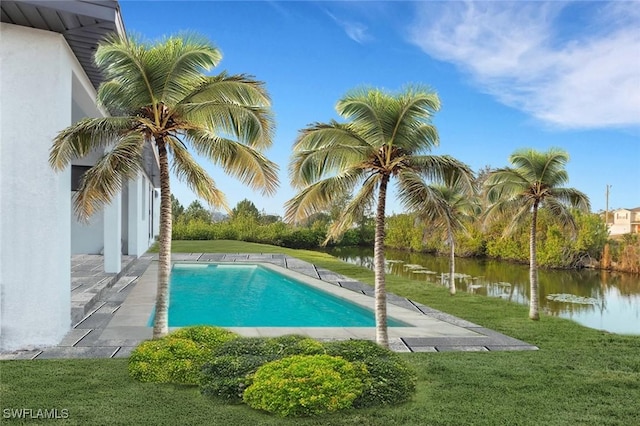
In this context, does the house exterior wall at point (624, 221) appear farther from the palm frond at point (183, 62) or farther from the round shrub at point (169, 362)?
the round shrub at point (169, 362)

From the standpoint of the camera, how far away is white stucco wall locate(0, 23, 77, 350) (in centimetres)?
738

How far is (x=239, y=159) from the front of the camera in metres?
7.40

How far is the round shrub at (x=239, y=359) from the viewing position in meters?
5.45

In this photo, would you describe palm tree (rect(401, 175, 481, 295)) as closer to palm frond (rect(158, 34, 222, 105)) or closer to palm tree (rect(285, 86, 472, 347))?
palm tree (rect(285, 86, 472, 347))

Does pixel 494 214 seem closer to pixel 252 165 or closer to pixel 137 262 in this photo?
pixel 252 165

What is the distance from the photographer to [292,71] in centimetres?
1747

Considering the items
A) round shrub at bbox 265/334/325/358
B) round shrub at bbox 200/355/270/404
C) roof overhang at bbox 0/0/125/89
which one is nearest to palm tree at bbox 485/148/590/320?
round shrub at bbox 265/334/325/358

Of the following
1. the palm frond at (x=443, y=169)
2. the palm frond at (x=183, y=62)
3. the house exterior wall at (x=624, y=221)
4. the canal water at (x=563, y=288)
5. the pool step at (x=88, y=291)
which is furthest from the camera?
the house exterior wall at (x=624, y=221)

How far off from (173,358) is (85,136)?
10.8ft

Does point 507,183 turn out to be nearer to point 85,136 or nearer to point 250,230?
point 85,136

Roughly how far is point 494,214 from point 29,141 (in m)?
10.0

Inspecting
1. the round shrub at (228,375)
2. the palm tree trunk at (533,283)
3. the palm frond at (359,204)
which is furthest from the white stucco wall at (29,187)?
the palm tree trunk at (533,283)

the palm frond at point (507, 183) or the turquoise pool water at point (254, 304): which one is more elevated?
the palm frond at point (507, 183)

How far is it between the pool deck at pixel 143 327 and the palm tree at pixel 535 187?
279 cm
